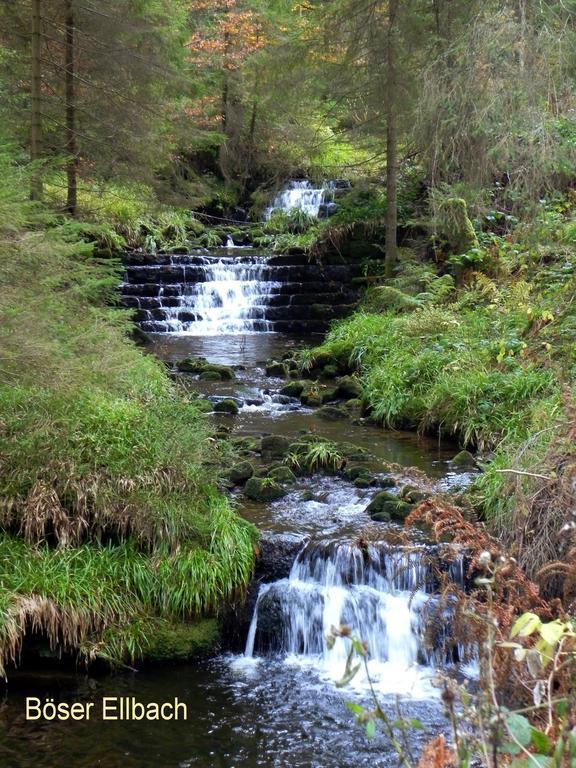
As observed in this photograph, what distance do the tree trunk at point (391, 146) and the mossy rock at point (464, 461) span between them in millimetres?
7973

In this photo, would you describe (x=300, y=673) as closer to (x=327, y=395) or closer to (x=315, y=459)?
(x=315, y=459)

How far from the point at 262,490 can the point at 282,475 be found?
1.66 feet

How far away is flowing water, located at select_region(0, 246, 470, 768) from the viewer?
5055mm

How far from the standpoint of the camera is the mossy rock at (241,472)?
8.30 m

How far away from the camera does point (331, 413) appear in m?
11.3

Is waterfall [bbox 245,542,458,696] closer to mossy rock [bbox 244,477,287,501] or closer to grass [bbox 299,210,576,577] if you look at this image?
grass [bbox 299,210,576,577]

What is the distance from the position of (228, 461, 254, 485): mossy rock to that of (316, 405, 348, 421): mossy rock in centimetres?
288

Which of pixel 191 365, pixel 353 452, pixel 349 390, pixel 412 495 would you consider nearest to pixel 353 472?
pixel 353 452

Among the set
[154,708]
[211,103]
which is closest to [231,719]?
[154,708]

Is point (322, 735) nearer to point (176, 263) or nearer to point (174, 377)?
point (174, 377)

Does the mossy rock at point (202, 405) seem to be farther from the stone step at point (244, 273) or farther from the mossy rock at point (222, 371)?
the stone step at point (244, 273)

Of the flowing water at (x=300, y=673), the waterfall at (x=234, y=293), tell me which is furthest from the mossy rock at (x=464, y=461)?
the waterfall at (x=234, y=293)

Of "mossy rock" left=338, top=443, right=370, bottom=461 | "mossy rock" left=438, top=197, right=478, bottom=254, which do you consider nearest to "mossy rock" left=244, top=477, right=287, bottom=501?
"mossy rock" left=338, top=443, right=370, bottom=461

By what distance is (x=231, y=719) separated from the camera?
5414 millimetres
